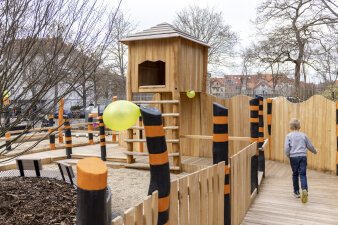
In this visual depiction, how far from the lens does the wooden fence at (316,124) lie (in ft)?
24.3

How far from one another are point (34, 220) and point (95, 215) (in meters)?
2.04

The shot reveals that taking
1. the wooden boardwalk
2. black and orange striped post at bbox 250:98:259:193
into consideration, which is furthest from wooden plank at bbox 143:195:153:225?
black and orange striped post at bbox 250:98:259:193

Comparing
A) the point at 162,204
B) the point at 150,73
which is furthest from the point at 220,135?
the point at 150,73

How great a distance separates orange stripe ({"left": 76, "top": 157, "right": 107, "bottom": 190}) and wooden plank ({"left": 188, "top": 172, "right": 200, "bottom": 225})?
1277mm

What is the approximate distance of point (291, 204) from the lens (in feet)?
16.6

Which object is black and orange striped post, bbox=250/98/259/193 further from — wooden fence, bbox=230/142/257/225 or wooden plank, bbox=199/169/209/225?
wooden plank, bbox=199/169/209/225

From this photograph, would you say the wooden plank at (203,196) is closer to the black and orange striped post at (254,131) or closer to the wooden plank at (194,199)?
the wooden plank at (194,199)

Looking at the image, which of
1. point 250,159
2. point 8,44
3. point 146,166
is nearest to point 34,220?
point 8,44

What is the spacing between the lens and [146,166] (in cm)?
836

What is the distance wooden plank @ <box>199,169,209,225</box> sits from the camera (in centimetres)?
284

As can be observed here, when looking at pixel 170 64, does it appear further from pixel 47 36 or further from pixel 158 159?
pixel 158 159

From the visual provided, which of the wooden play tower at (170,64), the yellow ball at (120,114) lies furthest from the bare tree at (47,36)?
the wooden play tower at (170,64)

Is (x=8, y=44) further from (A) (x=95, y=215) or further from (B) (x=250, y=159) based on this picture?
(B) (x=250, y=159)

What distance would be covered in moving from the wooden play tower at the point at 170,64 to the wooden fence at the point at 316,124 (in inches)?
105
